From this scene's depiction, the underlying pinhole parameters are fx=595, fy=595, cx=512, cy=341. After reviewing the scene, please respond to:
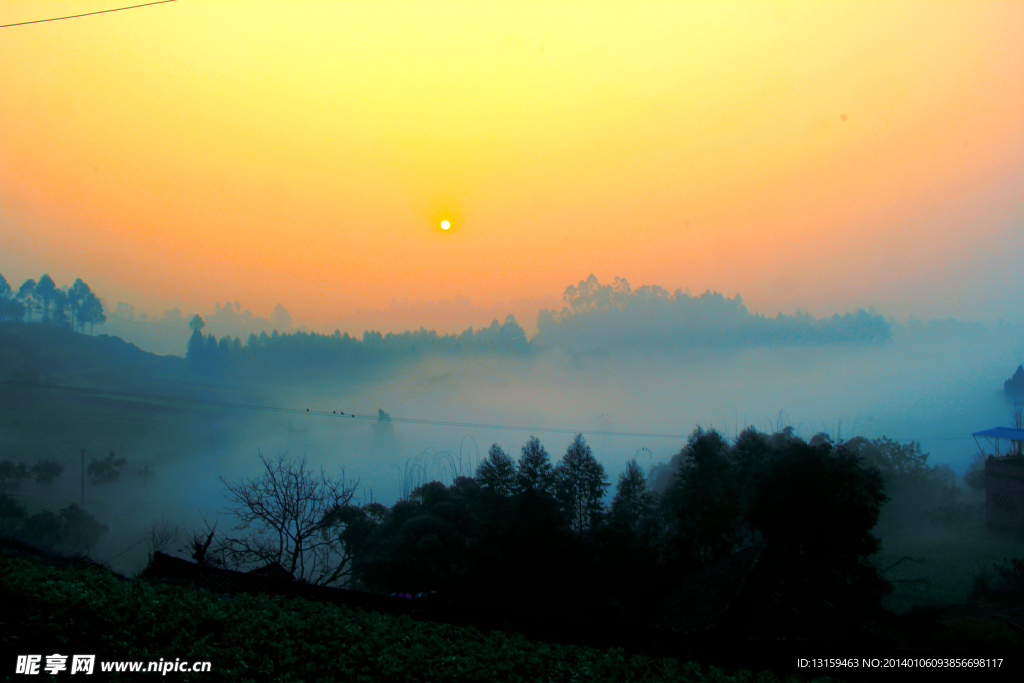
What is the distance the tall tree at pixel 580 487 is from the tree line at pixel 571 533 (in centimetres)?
9

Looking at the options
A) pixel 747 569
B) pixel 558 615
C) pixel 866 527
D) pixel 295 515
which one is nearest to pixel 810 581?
pixel 747 569

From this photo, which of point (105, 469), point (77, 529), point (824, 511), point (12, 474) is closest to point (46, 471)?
point (12, 474)

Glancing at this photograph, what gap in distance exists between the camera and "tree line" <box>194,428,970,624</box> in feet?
96.2

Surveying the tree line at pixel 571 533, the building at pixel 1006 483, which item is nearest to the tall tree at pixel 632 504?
the tree line at pixel 571 533

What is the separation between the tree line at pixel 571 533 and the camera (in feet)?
96.2

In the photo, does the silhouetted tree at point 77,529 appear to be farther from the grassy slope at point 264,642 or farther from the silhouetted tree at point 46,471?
the grassy slope at point 264,642

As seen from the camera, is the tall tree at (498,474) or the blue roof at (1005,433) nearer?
the tall tree at (498,474)

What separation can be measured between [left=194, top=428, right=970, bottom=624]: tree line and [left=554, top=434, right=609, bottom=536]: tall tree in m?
0.09

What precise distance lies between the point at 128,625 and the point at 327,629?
3.46 metres

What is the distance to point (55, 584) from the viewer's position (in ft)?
38.3

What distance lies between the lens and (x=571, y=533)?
33.1 m

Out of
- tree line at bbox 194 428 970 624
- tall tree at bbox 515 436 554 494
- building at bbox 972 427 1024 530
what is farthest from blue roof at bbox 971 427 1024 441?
tall tree at bbox 515 436 554 494

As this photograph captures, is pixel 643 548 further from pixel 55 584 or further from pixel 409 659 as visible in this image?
pixel 55 584

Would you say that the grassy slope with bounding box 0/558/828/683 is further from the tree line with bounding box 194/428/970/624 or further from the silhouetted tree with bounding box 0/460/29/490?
the silhouetted tree with bounding box 0/460/29/490
